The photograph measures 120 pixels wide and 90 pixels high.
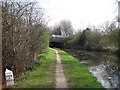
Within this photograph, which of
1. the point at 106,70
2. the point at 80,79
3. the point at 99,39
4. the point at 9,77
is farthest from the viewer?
the point at 99,39

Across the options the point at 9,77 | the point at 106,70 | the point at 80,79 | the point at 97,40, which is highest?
the point at 97,40

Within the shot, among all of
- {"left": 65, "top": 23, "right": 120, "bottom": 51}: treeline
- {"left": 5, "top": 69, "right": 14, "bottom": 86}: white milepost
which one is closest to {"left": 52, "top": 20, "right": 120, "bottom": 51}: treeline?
{"left": 65, "top": 23, "right": 120, "bottom": 51}: treeline

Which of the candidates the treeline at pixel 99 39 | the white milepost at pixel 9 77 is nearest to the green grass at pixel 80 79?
the white milepost at pixel 9 77

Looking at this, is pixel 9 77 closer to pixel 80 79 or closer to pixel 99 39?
pixel 80 79

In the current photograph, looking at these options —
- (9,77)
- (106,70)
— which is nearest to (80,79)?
(9,77)

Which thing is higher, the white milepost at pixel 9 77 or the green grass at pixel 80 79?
the white milepost at pixel 9 77

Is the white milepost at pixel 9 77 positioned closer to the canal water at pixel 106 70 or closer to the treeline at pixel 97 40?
the canal water at pixel 106 70

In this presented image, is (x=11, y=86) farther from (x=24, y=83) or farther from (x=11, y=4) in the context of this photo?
(x=11, y=4)

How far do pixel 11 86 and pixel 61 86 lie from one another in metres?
2.36

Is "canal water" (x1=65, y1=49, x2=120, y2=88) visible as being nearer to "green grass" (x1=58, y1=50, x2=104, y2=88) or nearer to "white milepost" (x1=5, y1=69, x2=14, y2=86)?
"green grass" (x1=58, y1=50, x2=104, y2=88)

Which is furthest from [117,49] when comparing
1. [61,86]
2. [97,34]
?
[61,86]

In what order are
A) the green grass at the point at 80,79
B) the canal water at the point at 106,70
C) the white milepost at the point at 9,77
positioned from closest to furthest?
1. the white milepost at the point at 9,77
2. the green grass at the point at 80,79
3. the canal water at the point at 106,70

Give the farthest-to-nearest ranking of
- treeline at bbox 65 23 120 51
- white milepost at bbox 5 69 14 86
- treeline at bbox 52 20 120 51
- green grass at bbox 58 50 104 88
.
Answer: treeline at bbox 65 23 120 51 → treeline at bbox 52 20 120 51 → green grass at bbox 58 50 104 88 → white milepost at bbox 5 69 14 86

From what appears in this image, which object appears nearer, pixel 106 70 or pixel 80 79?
pixel 80 79
